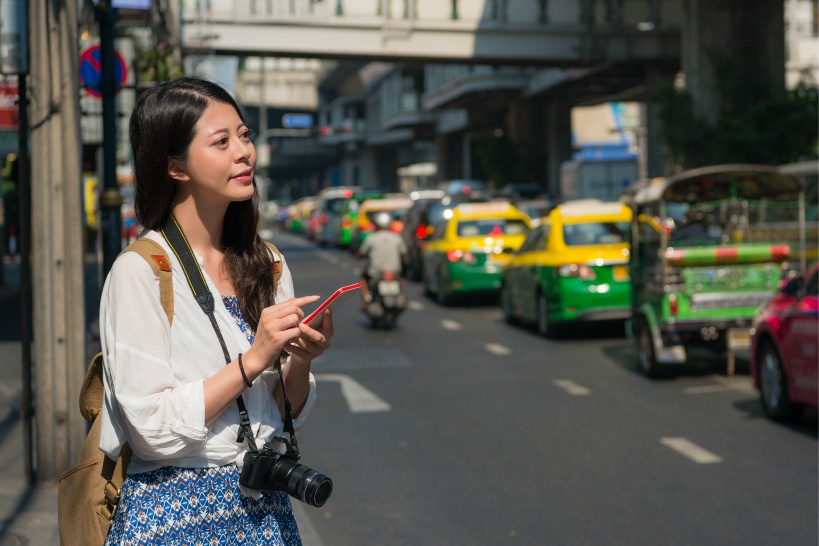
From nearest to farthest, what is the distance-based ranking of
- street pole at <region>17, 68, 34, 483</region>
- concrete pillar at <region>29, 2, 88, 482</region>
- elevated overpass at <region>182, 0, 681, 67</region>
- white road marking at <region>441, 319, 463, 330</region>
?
1. concrete pillar at <region>29, 2, 88, 482</region>
2. street pole at <region>17, 68, 34, 483</region>
3. white road marking at <region>441, 319, 463, 330</region>
4. elevated overpass at <region>182, 0, 681, 67</region>

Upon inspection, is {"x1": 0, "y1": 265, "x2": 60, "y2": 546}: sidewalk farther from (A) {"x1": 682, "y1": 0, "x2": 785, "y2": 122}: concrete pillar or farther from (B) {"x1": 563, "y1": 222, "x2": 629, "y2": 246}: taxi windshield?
(A) {"x1": 682, "y1": 0, "x2": 785, "y2": 122}: concrete pillar

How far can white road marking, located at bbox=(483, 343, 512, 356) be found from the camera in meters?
15.4

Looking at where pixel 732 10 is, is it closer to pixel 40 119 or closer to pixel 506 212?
pixel 506 212

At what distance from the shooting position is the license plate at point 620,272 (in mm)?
16172

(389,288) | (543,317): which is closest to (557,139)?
(389,288)

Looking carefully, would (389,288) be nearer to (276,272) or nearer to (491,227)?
(491,227)

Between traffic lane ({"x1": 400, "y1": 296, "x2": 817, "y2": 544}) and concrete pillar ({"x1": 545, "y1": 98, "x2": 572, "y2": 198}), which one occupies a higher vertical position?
concrete pillar ({"x1": 545, "y1": 98, "x2": 572, "y2": 198})

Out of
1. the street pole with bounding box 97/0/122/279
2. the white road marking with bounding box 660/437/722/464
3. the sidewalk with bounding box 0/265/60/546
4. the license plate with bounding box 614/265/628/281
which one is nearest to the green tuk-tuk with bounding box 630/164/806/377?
the license plate with bounding box 614/265/628/281

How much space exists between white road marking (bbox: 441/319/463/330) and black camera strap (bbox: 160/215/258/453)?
1589 cm

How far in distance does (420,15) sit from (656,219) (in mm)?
26876

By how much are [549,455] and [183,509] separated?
6.26 m

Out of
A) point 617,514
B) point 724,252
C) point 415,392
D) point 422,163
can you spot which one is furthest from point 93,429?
point 422,163

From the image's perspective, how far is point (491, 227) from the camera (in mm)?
22500

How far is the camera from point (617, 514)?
702cm
